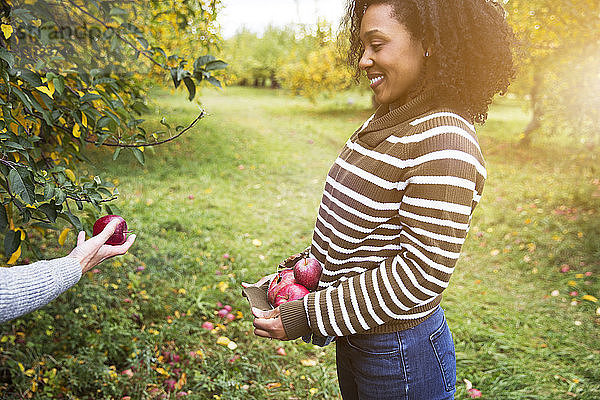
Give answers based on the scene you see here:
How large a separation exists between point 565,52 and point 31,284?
645 cm

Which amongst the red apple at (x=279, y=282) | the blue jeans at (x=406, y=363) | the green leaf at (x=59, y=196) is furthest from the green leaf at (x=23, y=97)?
the blue jeans at (x=406, y=363)

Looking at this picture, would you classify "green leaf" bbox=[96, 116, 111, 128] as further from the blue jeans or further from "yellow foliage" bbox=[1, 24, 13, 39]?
the blue jeans

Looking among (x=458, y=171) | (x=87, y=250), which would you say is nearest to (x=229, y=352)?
(x=87, y=250)

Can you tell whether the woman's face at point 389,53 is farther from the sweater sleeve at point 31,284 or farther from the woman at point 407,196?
the sweater sleeve at point 31,284

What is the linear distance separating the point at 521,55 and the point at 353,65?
0.56 m

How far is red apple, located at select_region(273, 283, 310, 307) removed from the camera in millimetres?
1414

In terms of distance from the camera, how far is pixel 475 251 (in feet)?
16.6

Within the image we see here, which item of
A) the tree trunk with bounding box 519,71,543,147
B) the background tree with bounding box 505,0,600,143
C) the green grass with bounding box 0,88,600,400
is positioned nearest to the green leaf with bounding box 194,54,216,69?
the green grass with bounding box 0,88,600,400

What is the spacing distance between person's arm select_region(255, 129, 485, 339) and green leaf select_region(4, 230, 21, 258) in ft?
3.27

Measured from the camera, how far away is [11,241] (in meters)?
1.66

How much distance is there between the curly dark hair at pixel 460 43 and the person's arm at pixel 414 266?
0.68 feet

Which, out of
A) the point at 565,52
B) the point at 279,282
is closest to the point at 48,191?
the point at 279,282

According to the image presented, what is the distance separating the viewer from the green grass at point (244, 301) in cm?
282

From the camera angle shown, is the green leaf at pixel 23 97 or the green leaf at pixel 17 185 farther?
the green leaf at pixel 23 97
